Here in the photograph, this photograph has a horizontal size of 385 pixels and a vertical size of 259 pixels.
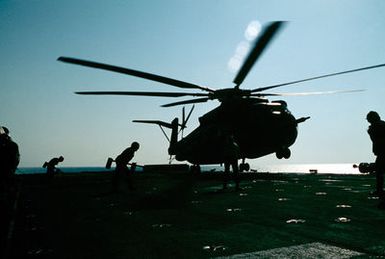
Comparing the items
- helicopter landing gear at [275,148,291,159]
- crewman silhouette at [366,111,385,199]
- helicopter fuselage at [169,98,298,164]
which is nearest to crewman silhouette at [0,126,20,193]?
crewman silhouette at [366,111,385,199]

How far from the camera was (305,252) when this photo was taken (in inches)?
131

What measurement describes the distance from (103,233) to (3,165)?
150 inches

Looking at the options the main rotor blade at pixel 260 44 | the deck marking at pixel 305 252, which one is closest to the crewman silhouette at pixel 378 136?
the main rotor blade at pixel 260 44

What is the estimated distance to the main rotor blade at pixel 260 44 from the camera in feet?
25.9

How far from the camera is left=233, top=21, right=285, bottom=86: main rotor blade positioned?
7902mm

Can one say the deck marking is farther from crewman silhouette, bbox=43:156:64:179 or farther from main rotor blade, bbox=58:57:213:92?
crewman silhouette, bbox=43:156:64:179

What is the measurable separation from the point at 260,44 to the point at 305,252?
6478 millimetres

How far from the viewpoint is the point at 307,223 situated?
16.8ft

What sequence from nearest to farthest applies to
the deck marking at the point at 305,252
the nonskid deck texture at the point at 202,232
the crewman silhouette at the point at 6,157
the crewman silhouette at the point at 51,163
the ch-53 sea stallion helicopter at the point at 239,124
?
the deck marking at the point at 305,252
the nonskid deck texture at the point at 202,232
the crewman silhouette at the point at 6,157
the ch-53 sea stallion helicopter at the point at 239,124
the crewman silhouette at the point at 51,163

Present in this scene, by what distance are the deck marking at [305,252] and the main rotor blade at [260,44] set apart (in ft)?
19.7

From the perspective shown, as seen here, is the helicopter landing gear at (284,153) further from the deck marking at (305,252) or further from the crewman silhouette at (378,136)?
the deck marking at (305,252)

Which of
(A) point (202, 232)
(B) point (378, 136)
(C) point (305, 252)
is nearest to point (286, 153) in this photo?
(B) point (378, 136)

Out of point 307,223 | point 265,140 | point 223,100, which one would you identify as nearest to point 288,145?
point 265,140

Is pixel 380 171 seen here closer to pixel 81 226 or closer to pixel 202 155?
pixel 81 226
